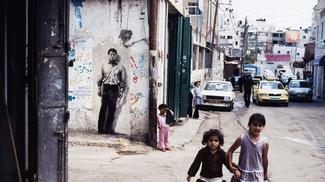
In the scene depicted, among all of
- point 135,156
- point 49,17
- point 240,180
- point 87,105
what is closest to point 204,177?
point 240,180

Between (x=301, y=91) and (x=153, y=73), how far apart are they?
24475 mm

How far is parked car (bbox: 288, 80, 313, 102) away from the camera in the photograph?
3416 centimetres

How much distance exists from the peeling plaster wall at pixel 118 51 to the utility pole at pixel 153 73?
18 cm

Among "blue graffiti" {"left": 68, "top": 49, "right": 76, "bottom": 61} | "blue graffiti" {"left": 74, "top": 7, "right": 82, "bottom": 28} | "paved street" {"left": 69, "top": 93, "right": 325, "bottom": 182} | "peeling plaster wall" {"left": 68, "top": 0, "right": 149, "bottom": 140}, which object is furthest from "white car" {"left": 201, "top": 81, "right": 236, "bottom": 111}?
"blue graffiti" {"left": 74, "top": 7, "right": 82, "bottom": 28}

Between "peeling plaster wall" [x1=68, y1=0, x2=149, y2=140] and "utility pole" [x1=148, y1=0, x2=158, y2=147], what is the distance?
179mm

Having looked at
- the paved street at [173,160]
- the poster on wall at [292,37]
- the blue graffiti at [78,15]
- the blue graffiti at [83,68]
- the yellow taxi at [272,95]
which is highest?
the poster on wall at [292,37]

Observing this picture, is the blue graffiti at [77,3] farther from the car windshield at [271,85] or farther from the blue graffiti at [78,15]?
the car windshield at [271,85]

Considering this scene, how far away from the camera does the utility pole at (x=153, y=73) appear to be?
11781 millimetres

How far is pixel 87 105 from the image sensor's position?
40.4ft

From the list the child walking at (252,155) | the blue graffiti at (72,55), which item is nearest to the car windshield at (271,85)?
the blue graffiti at (72,55)

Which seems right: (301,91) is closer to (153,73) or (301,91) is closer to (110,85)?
(153,73)

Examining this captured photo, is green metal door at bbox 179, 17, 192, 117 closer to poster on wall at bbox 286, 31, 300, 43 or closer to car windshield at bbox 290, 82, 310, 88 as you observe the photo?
car windshield at bbox 290, 82, 310, 88

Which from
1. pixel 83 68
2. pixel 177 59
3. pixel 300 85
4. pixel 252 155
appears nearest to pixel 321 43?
pixel 300 85

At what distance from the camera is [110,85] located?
12172 millimetres
